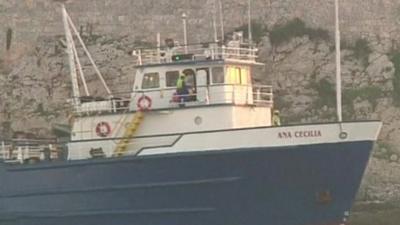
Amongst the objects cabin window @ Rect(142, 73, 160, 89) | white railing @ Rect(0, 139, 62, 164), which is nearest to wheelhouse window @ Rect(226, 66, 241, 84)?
cabin window @ Rect(142, 73, 160, 89)

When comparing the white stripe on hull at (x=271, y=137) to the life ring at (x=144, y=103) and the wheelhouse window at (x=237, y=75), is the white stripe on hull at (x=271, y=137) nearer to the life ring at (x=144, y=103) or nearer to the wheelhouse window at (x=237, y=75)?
the life ring at (x=144, y=103)

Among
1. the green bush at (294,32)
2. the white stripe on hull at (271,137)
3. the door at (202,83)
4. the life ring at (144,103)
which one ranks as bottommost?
the white stripe on hull at (271,137)

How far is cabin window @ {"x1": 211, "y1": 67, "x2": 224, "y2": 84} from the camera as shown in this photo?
20.3 m

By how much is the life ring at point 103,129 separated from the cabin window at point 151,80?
3.28ft

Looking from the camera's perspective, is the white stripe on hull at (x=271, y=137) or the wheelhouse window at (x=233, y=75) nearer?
the white stripe on hull at (x=271, y=137)

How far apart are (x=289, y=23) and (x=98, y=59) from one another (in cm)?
557

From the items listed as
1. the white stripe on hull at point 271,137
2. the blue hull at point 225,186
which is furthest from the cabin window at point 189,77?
the blue hull at point 225,186

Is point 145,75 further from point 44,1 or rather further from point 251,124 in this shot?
point 44,1

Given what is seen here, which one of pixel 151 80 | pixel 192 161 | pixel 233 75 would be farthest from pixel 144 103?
pixel 233 75

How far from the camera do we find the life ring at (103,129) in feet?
67.8

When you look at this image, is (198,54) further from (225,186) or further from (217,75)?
(225,186)

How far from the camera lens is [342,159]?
19.7 metres

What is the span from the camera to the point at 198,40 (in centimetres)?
3141

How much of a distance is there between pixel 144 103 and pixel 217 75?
143 centimetres
